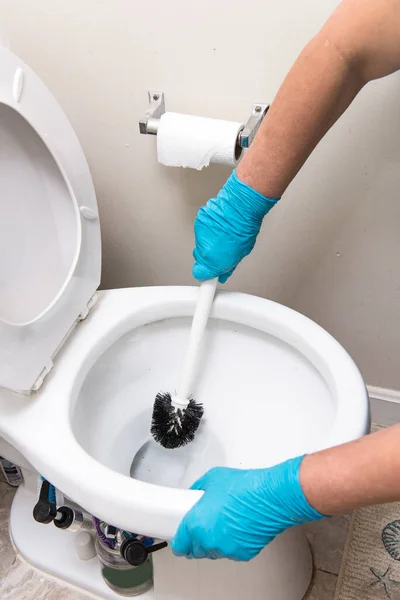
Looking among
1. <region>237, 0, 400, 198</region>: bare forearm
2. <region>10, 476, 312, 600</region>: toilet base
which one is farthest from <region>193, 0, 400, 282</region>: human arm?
<region>10, 476, 312, 600</region>: toilet base

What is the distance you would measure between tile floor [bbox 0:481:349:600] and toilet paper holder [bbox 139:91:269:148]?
0.70 metres

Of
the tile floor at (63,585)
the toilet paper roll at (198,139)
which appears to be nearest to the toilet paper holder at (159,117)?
the toilet paper roll at (198,139)

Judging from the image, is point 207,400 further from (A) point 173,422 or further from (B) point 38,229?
(B) point 38,229

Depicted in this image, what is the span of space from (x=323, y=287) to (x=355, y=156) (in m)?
0.26

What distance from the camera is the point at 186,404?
80cm

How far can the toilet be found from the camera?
0.61 meters

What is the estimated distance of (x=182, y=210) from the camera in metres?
0.95

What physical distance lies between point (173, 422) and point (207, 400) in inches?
3.1

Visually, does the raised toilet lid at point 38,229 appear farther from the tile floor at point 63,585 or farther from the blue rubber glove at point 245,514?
the tile floor at point 63,585

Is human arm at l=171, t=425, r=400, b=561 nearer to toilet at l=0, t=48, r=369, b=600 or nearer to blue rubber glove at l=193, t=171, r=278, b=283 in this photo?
toilet at l=0, t=48, r=369, b=600

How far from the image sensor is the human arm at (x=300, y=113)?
57 cm

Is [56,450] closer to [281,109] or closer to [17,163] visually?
[17,163]

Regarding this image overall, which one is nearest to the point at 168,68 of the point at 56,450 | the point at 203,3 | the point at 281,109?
the point at 203,3

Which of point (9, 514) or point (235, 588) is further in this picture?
point (9, 514)
